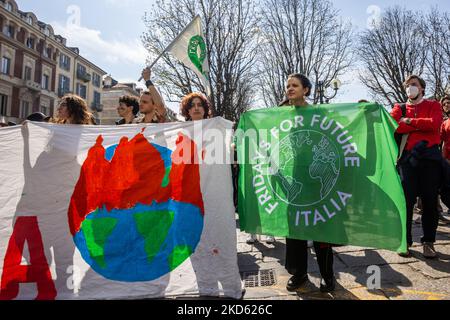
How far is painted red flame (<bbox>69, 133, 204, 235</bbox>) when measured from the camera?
2.75 meters

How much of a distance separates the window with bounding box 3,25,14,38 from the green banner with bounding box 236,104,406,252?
35.8 metres

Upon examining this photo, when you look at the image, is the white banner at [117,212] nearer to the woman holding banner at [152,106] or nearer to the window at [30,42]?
the woman holding banner at [152,106]

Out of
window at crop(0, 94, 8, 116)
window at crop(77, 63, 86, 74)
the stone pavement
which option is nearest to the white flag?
the stone pavement

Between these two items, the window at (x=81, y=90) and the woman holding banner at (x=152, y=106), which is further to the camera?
the window at (x=81, y=90)

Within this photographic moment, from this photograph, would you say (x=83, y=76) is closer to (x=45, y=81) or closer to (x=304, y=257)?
(x=45, y=81)

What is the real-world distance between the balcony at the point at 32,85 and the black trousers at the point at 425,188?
120 feet

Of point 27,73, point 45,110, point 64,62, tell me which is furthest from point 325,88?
point 64,62

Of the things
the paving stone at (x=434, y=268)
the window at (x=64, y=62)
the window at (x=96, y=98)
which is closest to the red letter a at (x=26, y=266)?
the paving stone at (x=434, y=268)

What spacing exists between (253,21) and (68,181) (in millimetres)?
11866

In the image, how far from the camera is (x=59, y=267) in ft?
8.55

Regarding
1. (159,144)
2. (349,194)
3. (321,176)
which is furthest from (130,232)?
(349,194)

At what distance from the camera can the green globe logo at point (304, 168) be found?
8.39 feet

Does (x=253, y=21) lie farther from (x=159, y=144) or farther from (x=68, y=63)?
(x=68, y=63)

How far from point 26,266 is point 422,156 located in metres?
4.09
